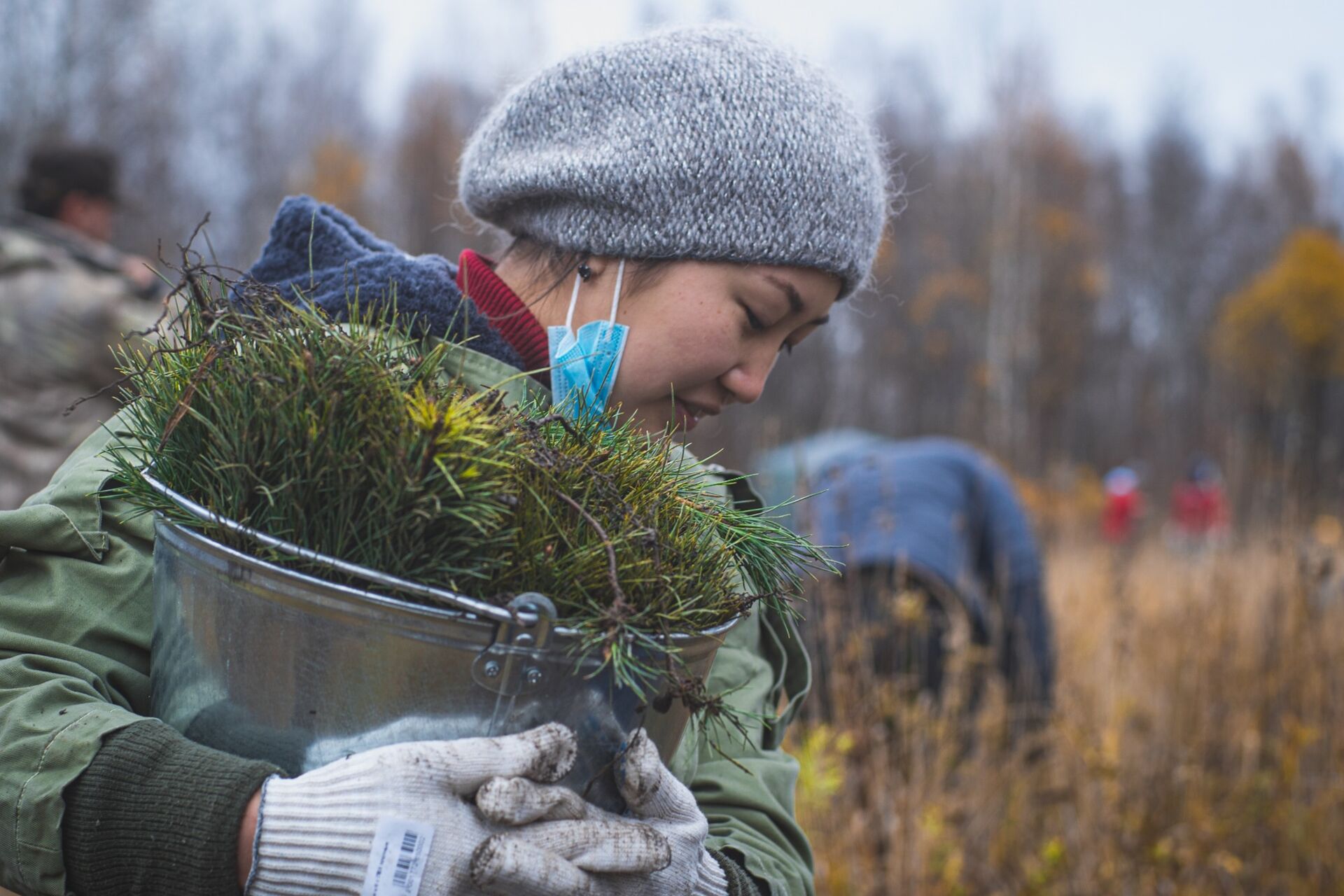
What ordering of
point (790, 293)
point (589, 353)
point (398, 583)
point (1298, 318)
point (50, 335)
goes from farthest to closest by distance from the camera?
point (1298, 318), point (50, 335), point (790, 293), point (589, 353), point (398, 583)

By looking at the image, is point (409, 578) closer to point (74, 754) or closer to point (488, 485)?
point (488, 485)

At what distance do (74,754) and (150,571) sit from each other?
217 millimetres

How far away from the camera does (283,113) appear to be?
20.3 metres

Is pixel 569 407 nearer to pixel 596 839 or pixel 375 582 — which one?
pixel 375 582

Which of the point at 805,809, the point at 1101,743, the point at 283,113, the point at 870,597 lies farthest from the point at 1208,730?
the point at 283,113

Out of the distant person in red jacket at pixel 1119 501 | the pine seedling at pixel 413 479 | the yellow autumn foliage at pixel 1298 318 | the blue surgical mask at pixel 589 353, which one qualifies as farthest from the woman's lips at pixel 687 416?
the yellow autumn foliage at pixel 1298 318

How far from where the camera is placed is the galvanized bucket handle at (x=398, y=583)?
0.78 metres

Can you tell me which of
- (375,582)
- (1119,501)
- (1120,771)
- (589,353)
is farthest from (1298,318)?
(375,582)

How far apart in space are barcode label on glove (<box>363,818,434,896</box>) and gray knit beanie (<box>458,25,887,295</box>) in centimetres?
84

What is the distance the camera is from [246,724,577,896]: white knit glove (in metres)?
0.81

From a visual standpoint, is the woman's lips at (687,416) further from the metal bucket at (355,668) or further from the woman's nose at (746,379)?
the metal bucket at (355,668)

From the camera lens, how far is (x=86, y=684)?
3.14ft

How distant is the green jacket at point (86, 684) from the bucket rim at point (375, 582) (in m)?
0.21

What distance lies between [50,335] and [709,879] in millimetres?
3480
